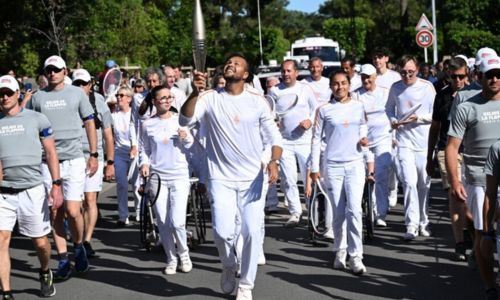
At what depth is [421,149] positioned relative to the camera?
11.4 metres

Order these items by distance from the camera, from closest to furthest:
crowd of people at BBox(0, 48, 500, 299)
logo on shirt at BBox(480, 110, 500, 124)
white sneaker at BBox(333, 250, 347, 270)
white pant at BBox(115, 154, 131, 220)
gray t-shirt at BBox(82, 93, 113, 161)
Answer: logo on shirt at BBox(480, 110, 500, 124), crowd of people at BBox(0, 48, 500, 299), white sneaker at BBox(333, 250, 347, 270), gray t-shirt at BBox(82, 93, 113, 161), white pant at BBox(115, 154, 131, 220)

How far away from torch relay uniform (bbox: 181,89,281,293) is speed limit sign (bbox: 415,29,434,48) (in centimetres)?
2018

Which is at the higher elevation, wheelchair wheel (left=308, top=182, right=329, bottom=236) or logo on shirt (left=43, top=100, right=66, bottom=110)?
logo on shirt (left=43, top=100, right=66, bottom=110)

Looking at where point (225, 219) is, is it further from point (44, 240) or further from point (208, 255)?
point (208, 255)

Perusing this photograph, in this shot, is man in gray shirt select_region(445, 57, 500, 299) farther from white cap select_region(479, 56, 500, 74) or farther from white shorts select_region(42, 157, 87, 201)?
white shorts select_region(42, 157, 87, 201)

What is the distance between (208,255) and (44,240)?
2.46 m

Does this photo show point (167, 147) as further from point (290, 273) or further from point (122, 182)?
point (122, 182)

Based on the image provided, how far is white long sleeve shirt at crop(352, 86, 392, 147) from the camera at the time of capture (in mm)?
12297

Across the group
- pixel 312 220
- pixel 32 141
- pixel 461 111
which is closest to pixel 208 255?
pixel 312 220

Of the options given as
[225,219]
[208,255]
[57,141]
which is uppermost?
[57,141]

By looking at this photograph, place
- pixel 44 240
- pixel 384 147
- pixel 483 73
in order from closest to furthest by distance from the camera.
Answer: pixel 483 73, pixel 44 240, pixel 384 147

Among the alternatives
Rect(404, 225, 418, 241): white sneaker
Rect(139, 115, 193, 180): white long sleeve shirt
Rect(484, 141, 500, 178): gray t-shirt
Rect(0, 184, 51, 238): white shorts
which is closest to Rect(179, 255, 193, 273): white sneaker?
Rect(139, 115, 193, 180): white long sleeve shirt

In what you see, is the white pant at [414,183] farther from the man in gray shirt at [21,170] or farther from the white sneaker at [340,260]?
the man in gray shirt at [21,170]

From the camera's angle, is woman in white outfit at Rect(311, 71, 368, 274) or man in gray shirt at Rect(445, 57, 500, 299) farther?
woman in white outfit at Rect(311, 71, 368, 274)
